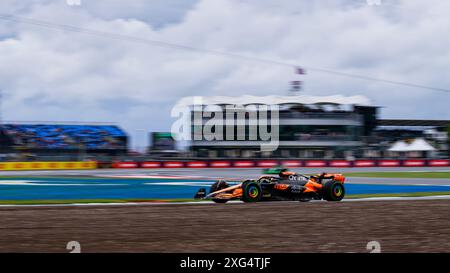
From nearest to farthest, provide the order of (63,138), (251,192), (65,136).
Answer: (251,192), (63,138), (65,136)

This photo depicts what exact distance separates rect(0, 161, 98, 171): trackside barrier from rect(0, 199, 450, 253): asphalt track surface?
32128mm

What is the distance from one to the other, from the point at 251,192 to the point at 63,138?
1714 inches

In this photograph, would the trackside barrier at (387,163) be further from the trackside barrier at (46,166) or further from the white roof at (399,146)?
the trackside barrier at (46,166)

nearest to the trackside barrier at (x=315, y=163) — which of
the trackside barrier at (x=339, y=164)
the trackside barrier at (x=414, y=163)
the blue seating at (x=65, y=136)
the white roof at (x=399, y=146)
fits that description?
the trackside barrier at (x=339, y=164)

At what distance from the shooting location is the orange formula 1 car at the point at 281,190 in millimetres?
15539

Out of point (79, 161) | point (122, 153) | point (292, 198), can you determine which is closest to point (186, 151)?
point (122, 153)

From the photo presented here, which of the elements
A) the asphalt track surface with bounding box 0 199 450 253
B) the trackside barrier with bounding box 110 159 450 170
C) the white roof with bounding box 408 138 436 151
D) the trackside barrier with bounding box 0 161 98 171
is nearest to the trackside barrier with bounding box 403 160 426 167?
the trackside barrier with bounding box 110 159 450 170

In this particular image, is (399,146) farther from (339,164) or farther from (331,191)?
(331,191)

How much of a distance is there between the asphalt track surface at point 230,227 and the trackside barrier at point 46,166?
105ft

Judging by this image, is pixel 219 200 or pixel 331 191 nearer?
pixel 219 200

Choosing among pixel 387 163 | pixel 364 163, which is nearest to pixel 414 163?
pixel 387 163

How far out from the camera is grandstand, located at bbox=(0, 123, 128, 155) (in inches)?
2117

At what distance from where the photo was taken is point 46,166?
149 ft
